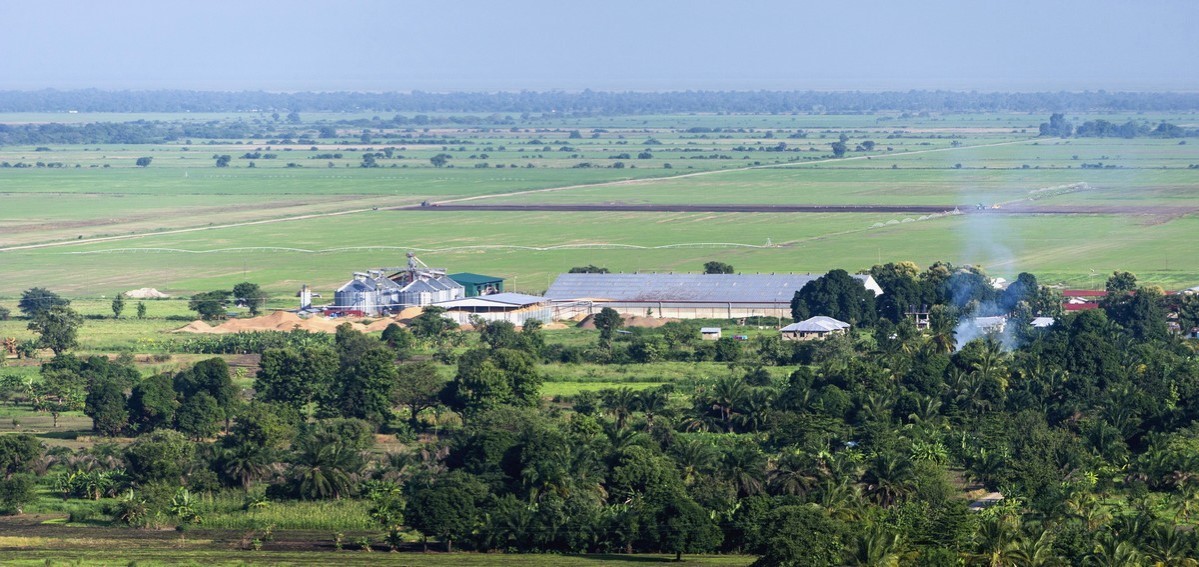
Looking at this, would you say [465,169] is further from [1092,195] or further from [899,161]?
[1092,195]

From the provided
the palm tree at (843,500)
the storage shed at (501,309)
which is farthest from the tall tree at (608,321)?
the palm tree at (843,500)

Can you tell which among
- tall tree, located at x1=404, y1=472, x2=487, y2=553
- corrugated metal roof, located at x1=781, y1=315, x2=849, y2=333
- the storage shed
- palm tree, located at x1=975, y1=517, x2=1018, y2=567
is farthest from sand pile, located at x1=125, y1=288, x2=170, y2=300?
palm tree, located at x1=975, y1=517, x2=1018, y2=567

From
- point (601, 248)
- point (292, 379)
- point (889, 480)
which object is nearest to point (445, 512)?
point (889, 480)

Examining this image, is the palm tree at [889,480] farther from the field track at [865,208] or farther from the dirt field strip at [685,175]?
the dirt field strip at [685,175]

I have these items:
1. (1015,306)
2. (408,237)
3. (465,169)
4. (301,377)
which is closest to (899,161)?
(465,169)

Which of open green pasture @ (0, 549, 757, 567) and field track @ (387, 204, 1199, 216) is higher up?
open green pasture @ (0, 549, 757, 567)

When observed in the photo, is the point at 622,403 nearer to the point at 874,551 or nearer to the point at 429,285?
the point at 874,551

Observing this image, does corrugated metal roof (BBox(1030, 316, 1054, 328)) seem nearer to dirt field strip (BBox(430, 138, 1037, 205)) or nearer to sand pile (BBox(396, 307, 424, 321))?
sand pile (BBox(396, 307, 424, 321))
